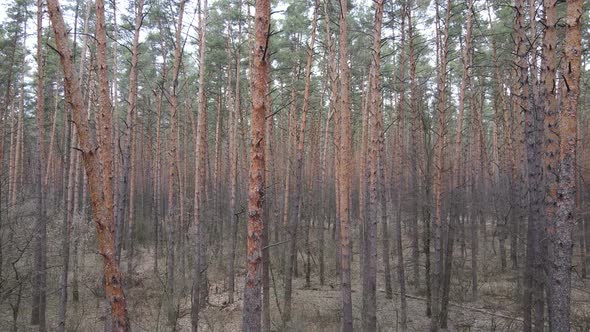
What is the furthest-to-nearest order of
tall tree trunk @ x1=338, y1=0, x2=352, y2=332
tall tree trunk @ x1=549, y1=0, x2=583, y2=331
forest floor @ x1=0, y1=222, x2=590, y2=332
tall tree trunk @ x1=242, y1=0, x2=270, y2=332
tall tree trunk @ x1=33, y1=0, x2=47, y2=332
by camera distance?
forest floor @ x1=0, y1=222, x2=590, y2=332 < tall tree trunk @ x1=33, y1=0, x2=47, y2=332 < tall tree trunk @ x1=338, y1=0, x2=352, y2=332 < tall tree trunk @ x1=549, y1=0, x2=583, y2=331 < tall tree trunk @ x1=242, y1=0, x2=270, y2=332

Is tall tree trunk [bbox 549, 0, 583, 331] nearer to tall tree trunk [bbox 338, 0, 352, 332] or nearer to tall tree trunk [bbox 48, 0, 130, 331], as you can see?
tall tree trunk [bbox 338, 0, 352, 332]

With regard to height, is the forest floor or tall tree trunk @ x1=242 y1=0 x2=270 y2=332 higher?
tall tree trunk @ x1=242 y1=0 x2=270 y2=332

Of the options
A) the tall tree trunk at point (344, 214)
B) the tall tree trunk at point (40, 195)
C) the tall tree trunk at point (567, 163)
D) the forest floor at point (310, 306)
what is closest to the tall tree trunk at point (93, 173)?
the tall tree trunk at point (344, 214)

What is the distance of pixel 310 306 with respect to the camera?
1172 cm

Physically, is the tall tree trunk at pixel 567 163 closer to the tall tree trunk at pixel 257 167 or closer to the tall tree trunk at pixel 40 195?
the tall tree trunk at pixel 257 167

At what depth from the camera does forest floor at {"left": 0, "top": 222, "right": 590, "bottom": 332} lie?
1003 centimetres

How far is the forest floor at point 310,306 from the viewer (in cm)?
1003

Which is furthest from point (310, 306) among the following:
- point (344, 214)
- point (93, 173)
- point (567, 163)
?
point (93, 173)

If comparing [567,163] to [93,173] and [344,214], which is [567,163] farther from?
[93,173]

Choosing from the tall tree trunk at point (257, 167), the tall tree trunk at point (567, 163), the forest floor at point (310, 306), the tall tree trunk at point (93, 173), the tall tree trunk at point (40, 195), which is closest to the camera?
the tall tree trunk at point (93, 173)

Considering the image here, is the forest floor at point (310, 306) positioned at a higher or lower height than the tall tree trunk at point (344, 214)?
lower

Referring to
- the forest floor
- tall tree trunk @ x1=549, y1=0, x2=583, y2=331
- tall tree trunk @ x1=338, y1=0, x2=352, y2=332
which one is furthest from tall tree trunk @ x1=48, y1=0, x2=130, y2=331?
tall tree trunk @ x1=549, y1=0, x2=583, y2=331

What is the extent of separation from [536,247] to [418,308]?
5519mm

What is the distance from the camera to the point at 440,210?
9.23m
